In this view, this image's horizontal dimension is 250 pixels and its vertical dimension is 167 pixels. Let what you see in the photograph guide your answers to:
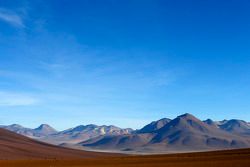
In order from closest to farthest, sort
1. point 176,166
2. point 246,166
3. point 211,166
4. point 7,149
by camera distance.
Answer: point 246,166 < point 211,166 < point 176,166 < point 7,149

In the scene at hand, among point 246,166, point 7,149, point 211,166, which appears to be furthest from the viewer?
point 7,149

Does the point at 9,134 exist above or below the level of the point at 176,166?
above

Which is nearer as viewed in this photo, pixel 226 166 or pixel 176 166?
pixel 226 166

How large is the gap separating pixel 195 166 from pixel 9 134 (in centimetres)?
16656

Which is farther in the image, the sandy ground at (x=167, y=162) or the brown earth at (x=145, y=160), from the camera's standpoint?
the brown earth at (x=145, y=160)

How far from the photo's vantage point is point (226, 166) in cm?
4228

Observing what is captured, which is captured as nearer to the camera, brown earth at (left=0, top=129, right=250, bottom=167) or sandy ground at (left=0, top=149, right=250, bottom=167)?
sandy ground at (left=0, top=149, right=250, bottom=167)

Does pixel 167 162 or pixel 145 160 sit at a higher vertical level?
pixel 145 160

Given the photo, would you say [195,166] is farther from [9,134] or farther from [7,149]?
[9,134]

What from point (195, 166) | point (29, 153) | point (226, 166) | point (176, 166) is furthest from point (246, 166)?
point (29, 153)

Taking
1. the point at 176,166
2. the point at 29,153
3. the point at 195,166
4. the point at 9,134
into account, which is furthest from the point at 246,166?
the point at 9,134

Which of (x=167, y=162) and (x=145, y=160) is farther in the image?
(x=145, y=160)

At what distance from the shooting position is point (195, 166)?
147 feet

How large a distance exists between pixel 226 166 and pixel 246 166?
2.46 m
